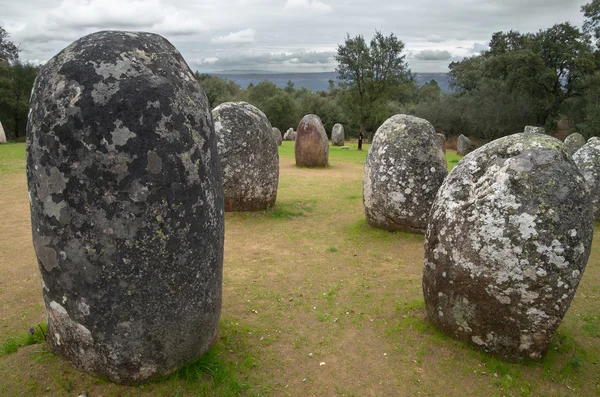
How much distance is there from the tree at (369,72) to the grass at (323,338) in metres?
24.0

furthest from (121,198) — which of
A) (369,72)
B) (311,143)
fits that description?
(369,72)

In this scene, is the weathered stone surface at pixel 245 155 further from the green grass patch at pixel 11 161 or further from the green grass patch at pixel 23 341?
the green grass patch at pixel 11 161

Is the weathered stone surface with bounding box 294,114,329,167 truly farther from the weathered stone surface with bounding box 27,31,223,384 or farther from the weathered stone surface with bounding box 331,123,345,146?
the weathered stone surface with bounding box 331,123,345,146

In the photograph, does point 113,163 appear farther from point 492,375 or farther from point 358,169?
point 358,169

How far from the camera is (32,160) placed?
321 cm

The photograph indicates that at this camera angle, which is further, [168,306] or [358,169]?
[358,169]

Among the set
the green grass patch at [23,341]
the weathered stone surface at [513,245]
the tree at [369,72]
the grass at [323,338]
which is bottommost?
the grass at [323,338]

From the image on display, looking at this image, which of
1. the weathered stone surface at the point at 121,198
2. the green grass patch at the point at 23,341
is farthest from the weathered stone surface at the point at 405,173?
the green grass patch at the point at 23,341

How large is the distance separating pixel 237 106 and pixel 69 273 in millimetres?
7230

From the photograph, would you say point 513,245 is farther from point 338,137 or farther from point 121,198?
point 338,137

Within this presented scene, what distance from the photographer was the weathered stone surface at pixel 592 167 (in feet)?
33.0

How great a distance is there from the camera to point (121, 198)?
10.2ft

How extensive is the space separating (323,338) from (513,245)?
89.7 inches

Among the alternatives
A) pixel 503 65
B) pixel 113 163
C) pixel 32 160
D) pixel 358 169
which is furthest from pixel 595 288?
pixel 503 65
